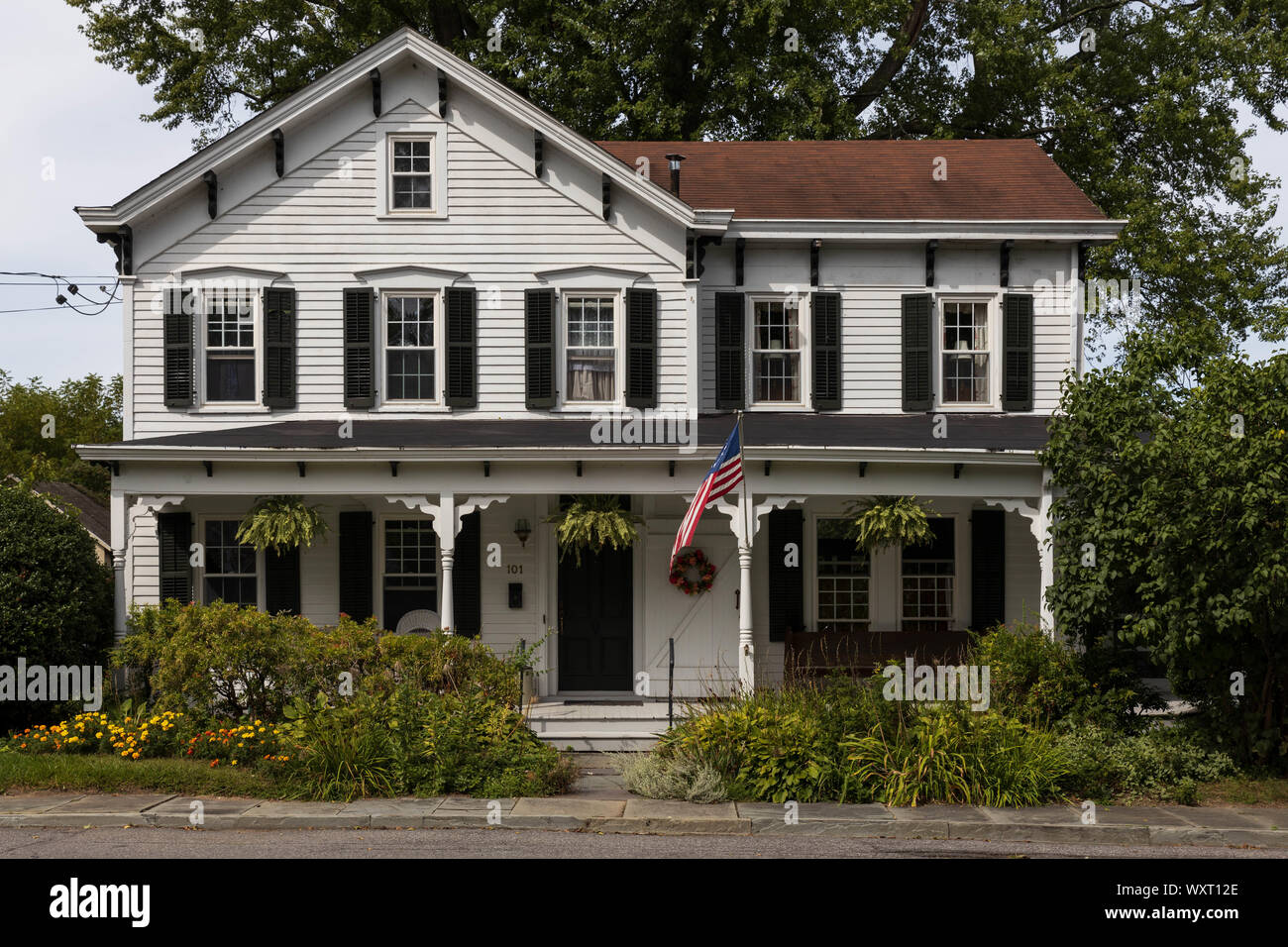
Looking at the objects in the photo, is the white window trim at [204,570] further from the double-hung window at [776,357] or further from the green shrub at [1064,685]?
the green shrub at [1064,685]

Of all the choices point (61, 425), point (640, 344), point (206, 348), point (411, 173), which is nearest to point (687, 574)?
point (640, 344)

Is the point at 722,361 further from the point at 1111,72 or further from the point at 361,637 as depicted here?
the point at 1111,72

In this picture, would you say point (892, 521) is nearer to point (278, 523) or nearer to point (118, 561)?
point (278, 523)

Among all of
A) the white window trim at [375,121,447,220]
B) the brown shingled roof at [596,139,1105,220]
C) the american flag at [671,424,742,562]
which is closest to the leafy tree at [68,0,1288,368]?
the brown shingled roof at [596,139,1105,220]

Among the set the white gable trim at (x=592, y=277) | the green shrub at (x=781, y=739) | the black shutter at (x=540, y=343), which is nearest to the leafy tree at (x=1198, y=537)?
the green shrub at (x=781, y=739)

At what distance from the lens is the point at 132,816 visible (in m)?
10.9

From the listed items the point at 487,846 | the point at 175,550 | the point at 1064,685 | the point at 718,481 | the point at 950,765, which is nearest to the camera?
the point at 487,846

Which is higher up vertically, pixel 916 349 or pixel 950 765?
pixel 916 349

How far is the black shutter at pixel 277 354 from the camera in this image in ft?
56.0

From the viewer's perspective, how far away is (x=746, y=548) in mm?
14938

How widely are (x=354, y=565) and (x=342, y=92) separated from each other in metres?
6.68

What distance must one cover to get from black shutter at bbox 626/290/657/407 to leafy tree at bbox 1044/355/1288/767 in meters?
6.09

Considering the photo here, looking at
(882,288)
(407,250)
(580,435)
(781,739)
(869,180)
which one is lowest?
(781,739)

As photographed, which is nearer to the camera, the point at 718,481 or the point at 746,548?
the point at 718,481
